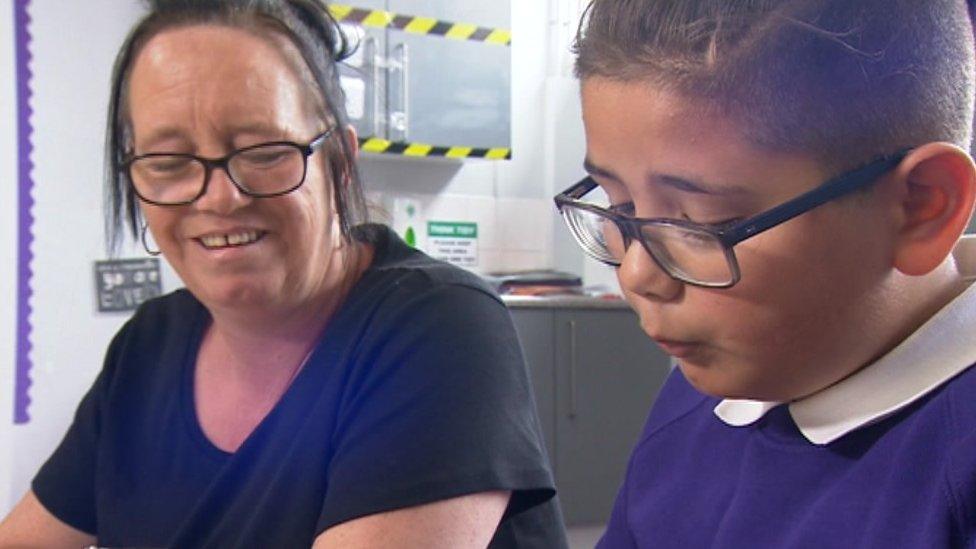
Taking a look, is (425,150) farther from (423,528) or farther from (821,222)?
(821,222)

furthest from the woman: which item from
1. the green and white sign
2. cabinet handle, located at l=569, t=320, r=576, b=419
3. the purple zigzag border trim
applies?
the green and white sign

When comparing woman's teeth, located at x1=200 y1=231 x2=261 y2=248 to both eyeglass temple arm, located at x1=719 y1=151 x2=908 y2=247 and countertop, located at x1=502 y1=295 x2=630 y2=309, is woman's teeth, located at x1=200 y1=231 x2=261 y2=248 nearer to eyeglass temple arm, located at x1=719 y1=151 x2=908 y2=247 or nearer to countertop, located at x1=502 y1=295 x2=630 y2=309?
eyeglass temple arm, located at x1=719 y1=151 x2=908 y2=247

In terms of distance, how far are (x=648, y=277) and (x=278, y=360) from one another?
2.13 feet

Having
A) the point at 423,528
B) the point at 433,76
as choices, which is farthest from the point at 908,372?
the point at 433,76

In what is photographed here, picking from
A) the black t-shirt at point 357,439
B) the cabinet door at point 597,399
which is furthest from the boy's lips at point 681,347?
the cabinet door at point 597,399

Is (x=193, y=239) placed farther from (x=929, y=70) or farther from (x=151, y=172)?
(x=929, y=70)

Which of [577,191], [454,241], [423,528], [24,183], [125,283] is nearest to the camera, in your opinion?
[577,191]

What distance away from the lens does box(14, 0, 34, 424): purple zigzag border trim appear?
9.73 ft

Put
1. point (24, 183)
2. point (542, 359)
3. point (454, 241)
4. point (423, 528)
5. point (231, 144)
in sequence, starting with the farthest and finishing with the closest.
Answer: point (454, 241) → point (542, 359) → point (24, 183) → point (231, 144) → point (423, 528)

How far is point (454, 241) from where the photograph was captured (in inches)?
A: 159

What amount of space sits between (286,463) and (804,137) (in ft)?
2.08

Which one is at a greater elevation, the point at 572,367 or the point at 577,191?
the point at 577,191

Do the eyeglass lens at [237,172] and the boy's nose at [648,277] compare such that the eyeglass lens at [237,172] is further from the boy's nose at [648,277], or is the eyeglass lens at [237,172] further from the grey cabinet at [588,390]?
the grey cabinet at [588,390]

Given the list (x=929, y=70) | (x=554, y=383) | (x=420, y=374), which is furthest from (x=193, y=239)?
(x=554, y=383)
